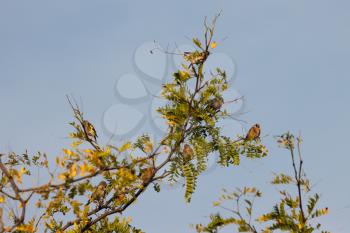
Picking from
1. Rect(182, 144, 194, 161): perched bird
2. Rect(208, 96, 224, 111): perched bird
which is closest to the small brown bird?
Rect(208, 96, 224, 111): perched bird

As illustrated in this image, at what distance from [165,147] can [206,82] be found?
1.09 metres

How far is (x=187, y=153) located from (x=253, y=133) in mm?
1292

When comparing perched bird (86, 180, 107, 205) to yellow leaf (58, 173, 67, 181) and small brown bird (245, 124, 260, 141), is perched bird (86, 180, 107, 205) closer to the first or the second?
small brown bird (245, 124, 260, 141)

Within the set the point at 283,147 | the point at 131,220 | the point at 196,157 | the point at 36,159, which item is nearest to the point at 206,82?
the point at 196,157

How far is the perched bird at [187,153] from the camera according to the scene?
6591mm

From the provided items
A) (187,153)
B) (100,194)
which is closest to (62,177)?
(187,153)

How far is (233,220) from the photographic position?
217 inches

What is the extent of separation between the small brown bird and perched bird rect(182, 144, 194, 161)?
A: 45.0 inches

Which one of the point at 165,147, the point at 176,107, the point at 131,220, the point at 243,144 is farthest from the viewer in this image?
the point at 131,220

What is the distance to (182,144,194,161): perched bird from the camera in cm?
659

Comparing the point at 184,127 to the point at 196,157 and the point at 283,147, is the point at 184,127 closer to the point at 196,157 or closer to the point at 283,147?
the point at 196,157

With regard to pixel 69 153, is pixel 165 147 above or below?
above

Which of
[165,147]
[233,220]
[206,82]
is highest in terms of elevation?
[206,82]

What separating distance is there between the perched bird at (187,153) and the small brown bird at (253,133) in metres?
1.14
